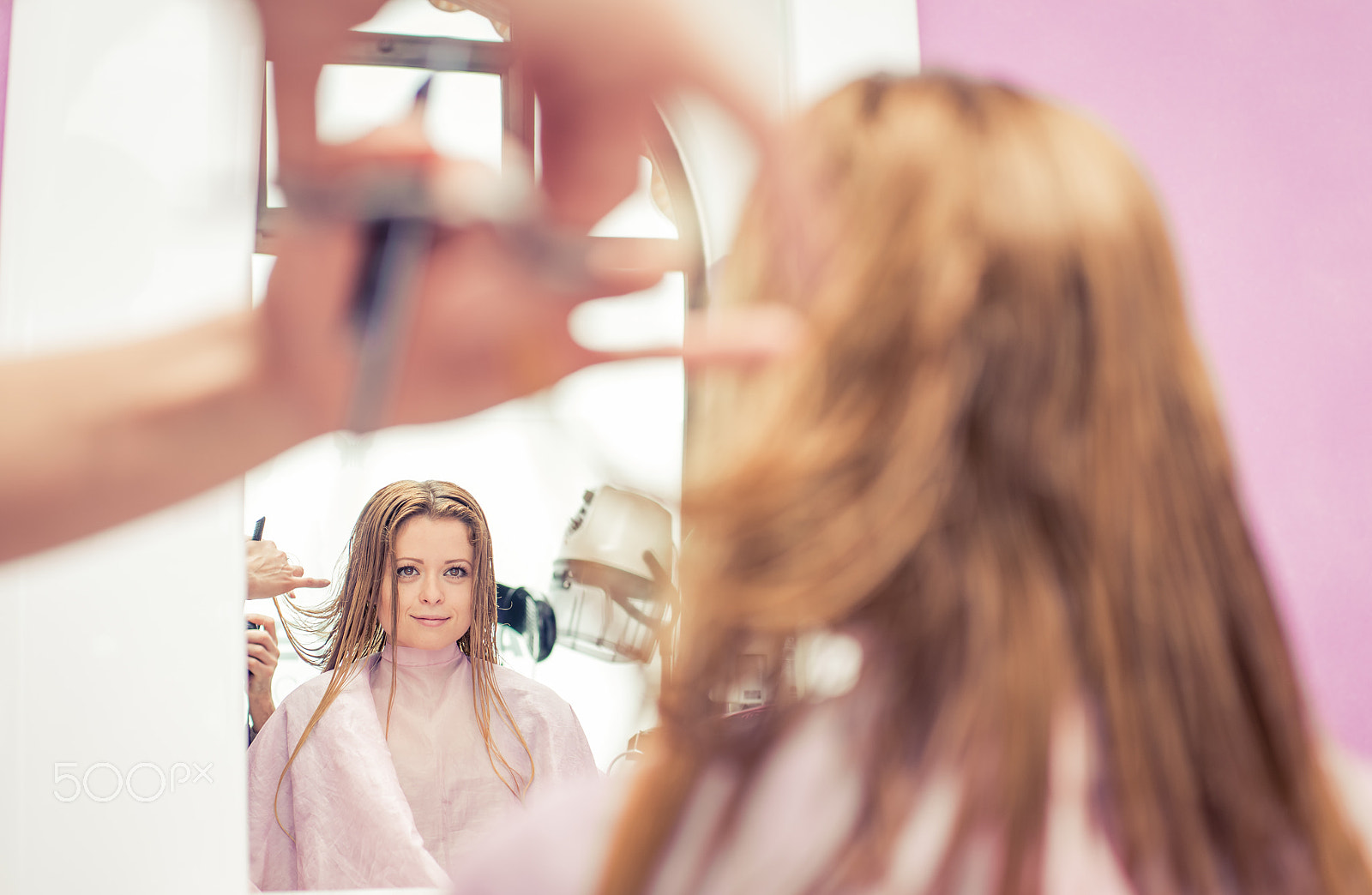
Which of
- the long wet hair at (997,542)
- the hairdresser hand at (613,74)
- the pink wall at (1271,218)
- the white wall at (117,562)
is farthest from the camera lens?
the pink wall at (1271,218)

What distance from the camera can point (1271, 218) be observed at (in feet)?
3.77

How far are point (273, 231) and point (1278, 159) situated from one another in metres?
1.25

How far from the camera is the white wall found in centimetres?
92

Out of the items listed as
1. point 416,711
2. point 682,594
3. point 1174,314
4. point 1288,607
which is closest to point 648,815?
point 682,594

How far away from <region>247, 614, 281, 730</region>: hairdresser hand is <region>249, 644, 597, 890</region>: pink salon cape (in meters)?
0.01

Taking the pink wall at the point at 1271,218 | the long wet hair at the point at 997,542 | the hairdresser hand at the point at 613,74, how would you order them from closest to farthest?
the hairdresser hand at the point at 613,74
the long wet hair at the point at 997,542
the pink wall at the point at 1271,218

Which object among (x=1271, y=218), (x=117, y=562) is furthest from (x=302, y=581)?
(x=1271, y=218)

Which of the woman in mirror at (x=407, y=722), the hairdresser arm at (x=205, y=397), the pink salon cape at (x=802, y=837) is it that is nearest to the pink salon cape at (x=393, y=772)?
the woman in mirror at (x=407, y=722)

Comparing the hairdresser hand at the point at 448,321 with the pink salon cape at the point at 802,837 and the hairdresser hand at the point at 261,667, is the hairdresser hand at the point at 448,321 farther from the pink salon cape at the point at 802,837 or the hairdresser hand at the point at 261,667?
the hairdresser hand at the point at 261,667

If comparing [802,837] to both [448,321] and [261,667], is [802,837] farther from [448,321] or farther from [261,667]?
[261,667]

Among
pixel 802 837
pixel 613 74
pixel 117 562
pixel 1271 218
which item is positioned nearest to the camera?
pixel 613 74

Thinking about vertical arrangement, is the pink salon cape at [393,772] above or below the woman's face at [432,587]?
below

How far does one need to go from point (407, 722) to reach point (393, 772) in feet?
0.16

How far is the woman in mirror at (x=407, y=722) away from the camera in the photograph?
3.14ft
